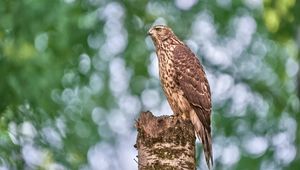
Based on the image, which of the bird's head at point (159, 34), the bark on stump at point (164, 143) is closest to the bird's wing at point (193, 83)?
the bird's head at point (159, 34)

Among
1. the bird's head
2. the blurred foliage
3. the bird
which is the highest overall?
the blurred foliage

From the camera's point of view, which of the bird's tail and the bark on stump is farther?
the bird's tail

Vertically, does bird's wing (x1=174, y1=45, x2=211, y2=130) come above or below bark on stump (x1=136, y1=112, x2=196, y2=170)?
above

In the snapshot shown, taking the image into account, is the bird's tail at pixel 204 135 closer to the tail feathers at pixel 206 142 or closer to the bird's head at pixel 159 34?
the tail feathers at pixel 206 142

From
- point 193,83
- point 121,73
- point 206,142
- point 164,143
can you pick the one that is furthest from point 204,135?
point 121,73

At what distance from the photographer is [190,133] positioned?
6.87 metres

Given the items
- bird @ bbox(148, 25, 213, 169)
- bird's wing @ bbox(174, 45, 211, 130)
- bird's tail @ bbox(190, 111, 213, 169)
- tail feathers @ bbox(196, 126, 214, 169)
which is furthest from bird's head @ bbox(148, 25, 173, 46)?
tail feathers @ bbox(196, 126, 214, 169)

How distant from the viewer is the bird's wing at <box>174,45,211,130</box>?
888cm

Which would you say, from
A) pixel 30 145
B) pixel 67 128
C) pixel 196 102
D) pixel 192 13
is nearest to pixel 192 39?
pixel 192 13

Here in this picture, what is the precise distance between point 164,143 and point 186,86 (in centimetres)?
235

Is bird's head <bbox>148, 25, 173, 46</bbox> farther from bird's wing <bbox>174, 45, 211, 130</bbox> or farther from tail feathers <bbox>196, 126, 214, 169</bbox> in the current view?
tail feathers <bbox>196, 126, 214, 169</bbox>

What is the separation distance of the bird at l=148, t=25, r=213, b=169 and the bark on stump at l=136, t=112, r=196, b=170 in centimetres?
177

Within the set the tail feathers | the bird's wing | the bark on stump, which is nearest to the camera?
the bark on stump

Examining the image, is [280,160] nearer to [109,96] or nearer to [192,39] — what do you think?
[192,39]
